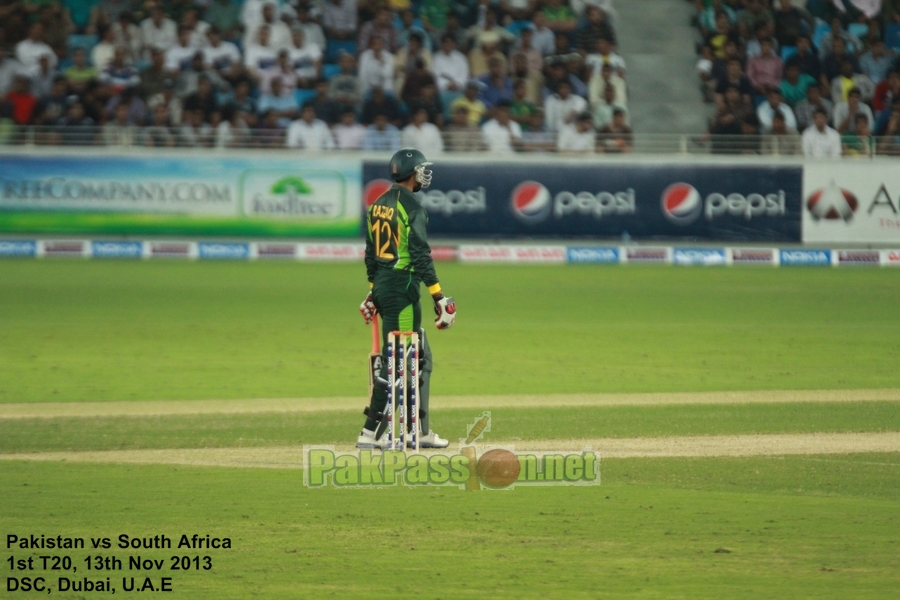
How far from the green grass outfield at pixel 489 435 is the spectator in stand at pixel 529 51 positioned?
781 centimetres

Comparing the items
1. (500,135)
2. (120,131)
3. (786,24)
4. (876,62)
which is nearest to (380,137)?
(500,135)

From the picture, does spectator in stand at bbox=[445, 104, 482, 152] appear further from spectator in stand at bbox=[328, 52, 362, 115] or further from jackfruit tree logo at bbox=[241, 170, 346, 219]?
jackfruit tree logo at bbox=[241, 170, 346, 219]

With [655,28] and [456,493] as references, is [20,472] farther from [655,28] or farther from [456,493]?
[655,28]

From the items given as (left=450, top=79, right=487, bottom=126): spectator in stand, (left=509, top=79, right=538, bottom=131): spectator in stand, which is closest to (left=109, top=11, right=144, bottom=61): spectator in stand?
(left=450, top=79, right=487, bottom=126): spectator in stand

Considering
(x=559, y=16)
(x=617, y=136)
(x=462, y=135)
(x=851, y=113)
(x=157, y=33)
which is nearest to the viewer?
(x=462, y=135)

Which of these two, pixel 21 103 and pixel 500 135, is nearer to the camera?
pixel 21 103

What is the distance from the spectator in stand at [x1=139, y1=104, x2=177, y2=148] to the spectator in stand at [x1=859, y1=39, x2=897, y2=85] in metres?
14.5

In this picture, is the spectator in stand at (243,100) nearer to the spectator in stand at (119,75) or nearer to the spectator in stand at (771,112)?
the spectator in stand at (119,75)

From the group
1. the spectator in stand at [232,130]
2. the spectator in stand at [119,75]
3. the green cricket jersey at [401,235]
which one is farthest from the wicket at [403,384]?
the spectator in stand at [119,75]

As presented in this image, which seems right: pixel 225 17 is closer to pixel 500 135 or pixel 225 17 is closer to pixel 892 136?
pixel 500 135

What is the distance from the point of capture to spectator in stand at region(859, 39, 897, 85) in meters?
26.1

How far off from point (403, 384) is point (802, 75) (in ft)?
67.4

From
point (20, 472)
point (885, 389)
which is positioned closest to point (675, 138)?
point (885, 389)

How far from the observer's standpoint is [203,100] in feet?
77.6
